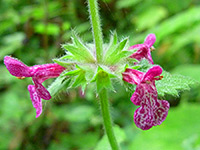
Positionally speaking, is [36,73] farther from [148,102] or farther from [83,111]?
[83,111]

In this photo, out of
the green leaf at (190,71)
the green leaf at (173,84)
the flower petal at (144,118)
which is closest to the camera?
the flower petal at (144,118)

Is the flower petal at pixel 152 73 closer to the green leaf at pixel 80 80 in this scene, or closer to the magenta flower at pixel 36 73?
the green leaf at pixel 80 80

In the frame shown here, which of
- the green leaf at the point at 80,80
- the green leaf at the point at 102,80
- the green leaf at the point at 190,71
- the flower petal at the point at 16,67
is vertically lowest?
the green leaf at the point at 190,71

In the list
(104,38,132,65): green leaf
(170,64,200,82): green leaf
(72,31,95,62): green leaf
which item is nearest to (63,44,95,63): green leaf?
(72,31,95,62): green leaf

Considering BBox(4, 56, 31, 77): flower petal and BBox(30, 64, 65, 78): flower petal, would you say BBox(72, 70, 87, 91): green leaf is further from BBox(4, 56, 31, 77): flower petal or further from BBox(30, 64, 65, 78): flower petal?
BBox(4, 56, 31, 77): flower petal

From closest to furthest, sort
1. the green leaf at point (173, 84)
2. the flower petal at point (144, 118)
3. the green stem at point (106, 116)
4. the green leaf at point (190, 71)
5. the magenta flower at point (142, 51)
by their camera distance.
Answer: the flower petal at point (144, 118)
the green leaf at point (173, 84)
the green stem at point (106, 116)
the magenta flower at point (142, 51)
the green leaf at point (190, 71)

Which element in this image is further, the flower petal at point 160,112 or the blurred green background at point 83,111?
the blurred green background at point 83,111

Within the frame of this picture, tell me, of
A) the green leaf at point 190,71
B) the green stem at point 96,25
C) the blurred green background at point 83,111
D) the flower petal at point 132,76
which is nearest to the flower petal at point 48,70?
the green stem at point 96,25

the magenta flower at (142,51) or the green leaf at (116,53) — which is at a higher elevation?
the green leaf at (116,53)

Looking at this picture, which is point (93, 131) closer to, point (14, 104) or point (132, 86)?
point (14, 104)
